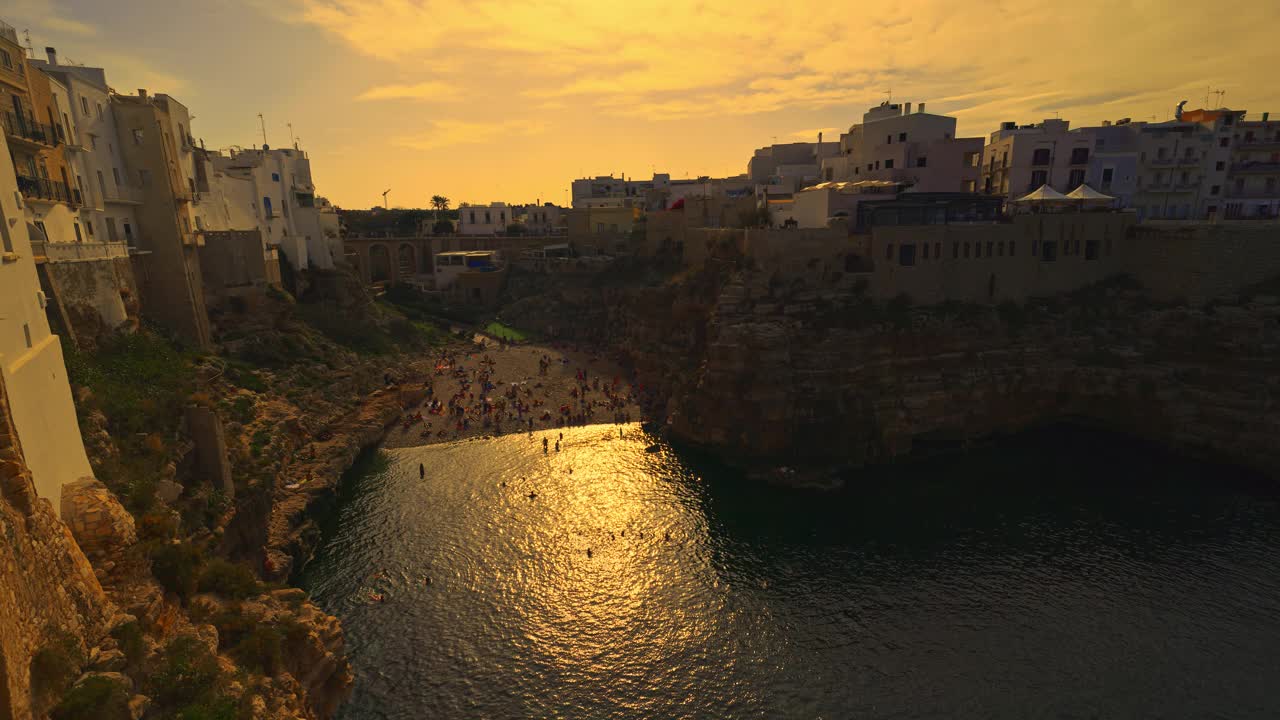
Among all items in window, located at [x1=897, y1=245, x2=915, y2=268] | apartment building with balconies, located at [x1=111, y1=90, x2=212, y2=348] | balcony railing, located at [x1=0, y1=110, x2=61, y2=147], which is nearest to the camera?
balcony railing, located at [x1=0, y1=110, x2=61, y2=147]

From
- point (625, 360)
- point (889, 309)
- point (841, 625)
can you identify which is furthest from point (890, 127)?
point (841, 625)

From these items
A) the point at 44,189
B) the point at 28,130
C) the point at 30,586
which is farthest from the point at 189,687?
the point at 28,130

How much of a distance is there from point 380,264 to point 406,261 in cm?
637

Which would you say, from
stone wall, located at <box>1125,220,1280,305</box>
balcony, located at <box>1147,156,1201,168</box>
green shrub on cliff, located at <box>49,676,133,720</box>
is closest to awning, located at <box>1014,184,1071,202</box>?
Answer: stone wall, located at <box>1125,220,1280,305</box>

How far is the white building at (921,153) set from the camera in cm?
5528

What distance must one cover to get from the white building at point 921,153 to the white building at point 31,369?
56693 mm

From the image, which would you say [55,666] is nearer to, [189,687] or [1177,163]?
[189,687]

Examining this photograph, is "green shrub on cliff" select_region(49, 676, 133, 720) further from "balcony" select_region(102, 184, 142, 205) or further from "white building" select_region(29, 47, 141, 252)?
"balcony" select_region(102, 184, 142, 205)

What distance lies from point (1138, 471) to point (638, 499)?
3458cm

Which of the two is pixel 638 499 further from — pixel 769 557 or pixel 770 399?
pixel 770 399

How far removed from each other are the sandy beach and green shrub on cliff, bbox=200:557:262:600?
84.3 feet

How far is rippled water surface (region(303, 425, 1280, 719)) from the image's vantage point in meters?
24.6

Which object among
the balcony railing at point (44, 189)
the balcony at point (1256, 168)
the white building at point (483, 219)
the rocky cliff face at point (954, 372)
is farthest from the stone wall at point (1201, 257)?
the white building at point (483, 219)

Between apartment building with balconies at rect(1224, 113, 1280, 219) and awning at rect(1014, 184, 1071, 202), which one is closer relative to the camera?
awning at rect(1014, 184, 1071, 202)
